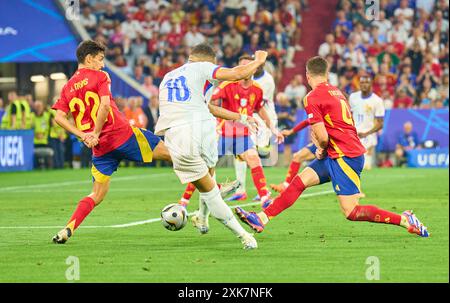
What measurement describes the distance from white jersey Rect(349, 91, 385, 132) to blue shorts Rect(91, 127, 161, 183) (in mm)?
10068

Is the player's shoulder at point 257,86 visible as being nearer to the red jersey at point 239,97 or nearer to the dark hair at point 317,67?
the red jersey at point 239,97

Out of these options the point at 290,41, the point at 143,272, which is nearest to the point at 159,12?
the point at 290,41

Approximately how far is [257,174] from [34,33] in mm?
16512

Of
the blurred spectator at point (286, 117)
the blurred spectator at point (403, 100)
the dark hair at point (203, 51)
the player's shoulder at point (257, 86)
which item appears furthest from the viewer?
the blurred spectator at point (403, 100)

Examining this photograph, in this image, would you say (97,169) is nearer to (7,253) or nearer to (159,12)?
(7,253)

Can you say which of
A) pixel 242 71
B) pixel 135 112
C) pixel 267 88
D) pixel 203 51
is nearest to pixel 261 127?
pixel 267 88

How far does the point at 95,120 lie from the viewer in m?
11.6

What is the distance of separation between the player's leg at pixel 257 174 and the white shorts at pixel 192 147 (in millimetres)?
5110

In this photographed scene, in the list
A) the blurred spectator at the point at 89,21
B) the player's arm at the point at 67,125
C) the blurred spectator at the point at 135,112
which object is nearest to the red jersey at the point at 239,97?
the player's arm at the point at 67,125

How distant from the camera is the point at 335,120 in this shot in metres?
11.3

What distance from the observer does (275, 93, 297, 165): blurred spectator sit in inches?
1172

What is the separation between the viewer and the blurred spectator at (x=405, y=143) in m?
29.3

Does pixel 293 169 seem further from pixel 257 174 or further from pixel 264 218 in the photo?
pixel 264 218

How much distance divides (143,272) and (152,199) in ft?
29.6
